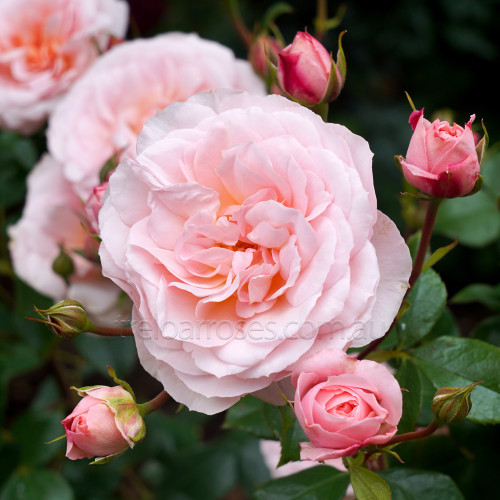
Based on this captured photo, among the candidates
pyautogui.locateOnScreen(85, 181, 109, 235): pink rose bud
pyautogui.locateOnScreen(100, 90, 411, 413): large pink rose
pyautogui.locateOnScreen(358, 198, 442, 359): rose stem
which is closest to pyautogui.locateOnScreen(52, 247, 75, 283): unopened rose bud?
pyautogui.locateOnScreen(85, 181, 109, 235): pink rose bud

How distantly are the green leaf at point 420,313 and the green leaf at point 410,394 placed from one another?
31mm

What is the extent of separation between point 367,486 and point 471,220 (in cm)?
53

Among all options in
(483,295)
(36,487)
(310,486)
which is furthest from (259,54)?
(36,487)

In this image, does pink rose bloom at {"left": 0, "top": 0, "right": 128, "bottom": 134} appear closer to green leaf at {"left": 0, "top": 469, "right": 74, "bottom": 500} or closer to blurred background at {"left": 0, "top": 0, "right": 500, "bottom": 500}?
blurred background at {"left": 0, "top": 0, "right": 500, "bottom": 500}

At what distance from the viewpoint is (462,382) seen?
58 cm

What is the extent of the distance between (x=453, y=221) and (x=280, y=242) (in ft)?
1.65

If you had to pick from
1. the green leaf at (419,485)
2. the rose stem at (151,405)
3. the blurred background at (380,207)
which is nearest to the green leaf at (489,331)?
the blurred background at (380,207)

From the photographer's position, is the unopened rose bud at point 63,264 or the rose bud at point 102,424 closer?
the rose bud at point 102,424

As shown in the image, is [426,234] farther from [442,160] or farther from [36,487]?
[36,487]

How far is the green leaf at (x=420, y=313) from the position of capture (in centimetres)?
63

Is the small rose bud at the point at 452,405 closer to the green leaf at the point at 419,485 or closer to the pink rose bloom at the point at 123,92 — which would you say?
the green leaf at the point at 419,485

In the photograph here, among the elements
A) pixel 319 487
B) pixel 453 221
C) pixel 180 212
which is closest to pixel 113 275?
pixel 180 212

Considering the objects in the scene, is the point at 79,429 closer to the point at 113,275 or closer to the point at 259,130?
the point at 113,275

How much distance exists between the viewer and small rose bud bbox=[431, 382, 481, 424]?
47 centimetres
